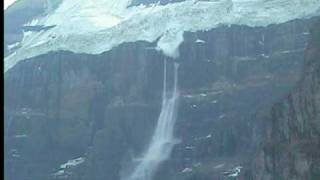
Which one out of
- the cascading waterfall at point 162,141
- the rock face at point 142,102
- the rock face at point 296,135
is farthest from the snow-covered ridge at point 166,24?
the rock face at point 296,135

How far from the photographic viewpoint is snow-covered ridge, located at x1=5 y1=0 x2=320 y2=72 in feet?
335

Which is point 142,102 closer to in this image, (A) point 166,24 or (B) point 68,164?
(B) point 68,164

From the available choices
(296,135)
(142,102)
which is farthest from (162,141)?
(296,135)

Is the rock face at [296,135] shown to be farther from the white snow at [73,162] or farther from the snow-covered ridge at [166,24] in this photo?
the snow-covered ridge at [166,24]

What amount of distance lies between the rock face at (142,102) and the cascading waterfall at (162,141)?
0.89 metres

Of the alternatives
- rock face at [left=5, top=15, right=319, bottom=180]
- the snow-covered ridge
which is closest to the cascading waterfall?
rock face at [left=5, top=15, right=319, bottom=180]

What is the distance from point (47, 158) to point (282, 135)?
44.6m

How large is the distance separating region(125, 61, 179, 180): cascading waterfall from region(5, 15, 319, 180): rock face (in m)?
0.89

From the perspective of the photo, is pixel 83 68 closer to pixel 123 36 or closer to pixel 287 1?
pixel 123 36

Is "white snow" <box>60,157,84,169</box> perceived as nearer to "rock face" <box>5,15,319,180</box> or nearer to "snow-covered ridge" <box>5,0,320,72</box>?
"rock face" <box>5,15,319,180</box>

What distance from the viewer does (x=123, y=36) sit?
102938 mm

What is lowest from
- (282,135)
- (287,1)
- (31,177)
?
(31,177)

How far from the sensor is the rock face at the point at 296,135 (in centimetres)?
4342

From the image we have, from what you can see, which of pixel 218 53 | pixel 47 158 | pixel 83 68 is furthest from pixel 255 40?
pixel 47 158
